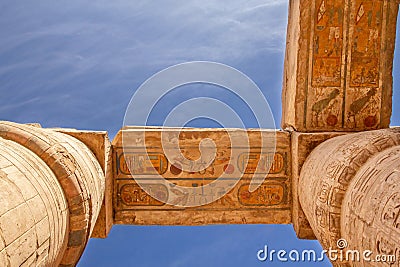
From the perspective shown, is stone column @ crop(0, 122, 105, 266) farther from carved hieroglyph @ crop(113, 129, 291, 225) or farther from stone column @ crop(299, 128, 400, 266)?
stone column @ crop(299, 128, 400, 266)

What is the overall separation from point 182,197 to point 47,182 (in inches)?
77.3

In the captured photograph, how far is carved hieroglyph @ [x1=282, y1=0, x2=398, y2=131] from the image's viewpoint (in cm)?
426

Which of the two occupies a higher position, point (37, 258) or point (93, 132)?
point (93, 132)

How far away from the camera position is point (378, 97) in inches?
175

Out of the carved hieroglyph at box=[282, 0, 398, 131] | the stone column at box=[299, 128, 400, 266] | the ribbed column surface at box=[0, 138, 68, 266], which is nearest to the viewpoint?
the ribbed column surface at box=[0, 138, 68, 266]

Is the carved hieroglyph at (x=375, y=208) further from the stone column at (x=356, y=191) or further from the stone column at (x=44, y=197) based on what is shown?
the stone column at (x=44, y=197)

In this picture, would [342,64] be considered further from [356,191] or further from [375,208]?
[375,208]

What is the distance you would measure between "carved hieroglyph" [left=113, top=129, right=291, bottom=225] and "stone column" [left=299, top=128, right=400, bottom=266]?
545 mm

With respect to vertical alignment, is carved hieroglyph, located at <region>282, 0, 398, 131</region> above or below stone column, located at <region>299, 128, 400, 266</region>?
above

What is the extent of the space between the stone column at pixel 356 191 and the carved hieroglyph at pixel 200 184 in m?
0.55

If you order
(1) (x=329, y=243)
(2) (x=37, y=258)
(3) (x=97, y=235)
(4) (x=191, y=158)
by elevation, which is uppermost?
(4) (x=191, y=158)

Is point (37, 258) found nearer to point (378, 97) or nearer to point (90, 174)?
point (90, 174)

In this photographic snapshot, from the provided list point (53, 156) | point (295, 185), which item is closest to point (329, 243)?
point (295, 185)

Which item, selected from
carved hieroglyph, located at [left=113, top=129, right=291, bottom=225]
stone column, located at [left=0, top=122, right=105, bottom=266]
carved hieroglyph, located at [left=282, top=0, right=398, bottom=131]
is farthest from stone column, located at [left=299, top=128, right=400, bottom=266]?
stone column, located at [left=0, top=122, right=105, bottom=266]
